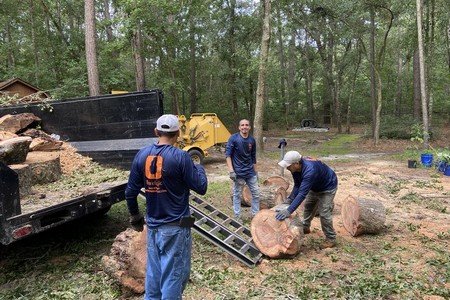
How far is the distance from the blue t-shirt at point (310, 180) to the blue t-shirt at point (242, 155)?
1.17 m

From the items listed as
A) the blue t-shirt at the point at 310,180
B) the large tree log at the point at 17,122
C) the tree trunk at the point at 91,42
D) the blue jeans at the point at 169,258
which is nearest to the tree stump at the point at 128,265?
the blue jeans at the point at 169,258

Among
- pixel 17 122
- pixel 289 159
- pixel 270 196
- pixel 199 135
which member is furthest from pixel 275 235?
pixel 199 135

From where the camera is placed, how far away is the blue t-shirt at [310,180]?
433cm

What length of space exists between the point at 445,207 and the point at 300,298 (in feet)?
15.7

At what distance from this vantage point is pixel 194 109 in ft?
76.0

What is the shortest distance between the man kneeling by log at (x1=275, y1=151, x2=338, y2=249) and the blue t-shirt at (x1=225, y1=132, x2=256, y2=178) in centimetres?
113

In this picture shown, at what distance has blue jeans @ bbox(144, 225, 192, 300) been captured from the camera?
2717mm

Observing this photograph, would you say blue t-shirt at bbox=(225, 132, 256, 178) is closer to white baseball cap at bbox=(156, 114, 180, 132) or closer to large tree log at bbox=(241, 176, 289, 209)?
large tree log at bbox=(241, 176, 289, 209)

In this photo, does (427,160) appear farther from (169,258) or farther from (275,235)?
(169,258)

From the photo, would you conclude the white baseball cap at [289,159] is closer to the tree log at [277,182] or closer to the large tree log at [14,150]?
the tree log at [277,182]

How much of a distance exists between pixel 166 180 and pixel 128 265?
1523 millimetres

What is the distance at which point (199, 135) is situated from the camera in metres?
11.2

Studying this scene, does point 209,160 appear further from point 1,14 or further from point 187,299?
point 1,14

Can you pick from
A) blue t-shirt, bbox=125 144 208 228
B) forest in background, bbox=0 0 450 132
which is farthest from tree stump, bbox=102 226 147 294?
forest in background, bbox=0 0 450 132
